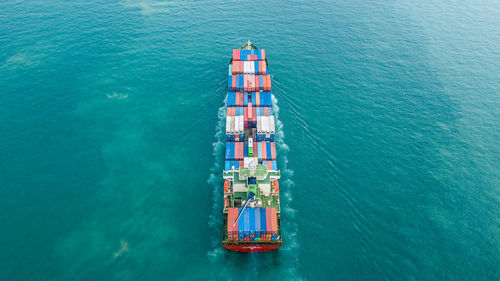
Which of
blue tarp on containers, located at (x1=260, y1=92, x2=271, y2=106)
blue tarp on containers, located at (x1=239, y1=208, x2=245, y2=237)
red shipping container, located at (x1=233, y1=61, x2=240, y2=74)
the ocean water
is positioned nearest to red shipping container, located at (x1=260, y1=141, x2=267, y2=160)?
the ocean water

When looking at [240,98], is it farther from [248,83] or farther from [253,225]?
[253,225]

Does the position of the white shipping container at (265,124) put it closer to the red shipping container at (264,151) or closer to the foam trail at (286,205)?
the red shipping container at (264,151)

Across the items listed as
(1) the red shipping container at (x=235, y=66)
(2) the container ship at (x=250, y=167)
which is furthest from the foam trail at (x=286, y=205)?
(1) the red shipping container at (x=235, y=66)

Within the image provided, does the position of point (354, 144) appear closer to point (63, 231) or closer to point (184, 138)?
point (184, 138)

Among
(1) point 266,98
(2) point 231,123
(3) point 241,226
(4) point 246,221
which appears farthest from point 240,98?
(3) point 241,226

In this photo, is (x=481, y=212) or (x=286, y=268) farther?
(x=481, y=212)

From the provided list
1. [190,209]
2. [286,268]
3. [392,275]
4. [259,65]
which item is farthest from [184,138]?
[392,275]
